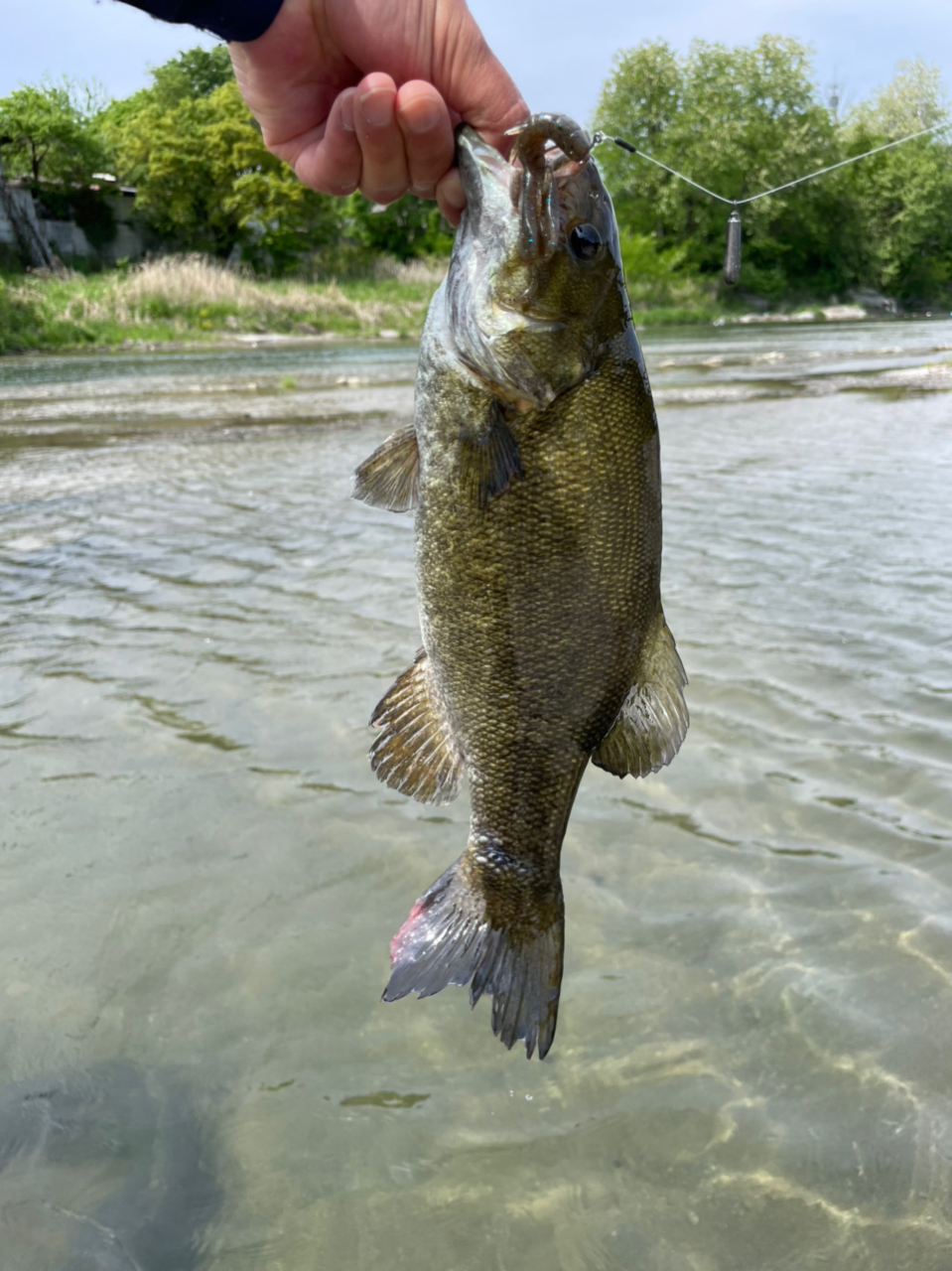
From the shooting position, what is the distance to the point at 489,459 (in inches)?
83.7

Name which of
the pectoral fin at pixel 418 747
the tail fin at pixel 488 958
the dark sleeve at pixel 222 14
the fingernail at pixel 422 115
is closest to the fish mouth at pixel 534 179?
the fingernail at pixel 422 115

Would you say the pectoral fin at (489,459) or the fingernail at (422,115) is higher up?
the fingernail at (422,115)

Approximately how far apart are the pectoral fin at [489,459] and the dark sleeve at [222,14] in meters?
1.16

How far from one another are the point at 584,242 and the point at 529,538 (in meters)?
0.67

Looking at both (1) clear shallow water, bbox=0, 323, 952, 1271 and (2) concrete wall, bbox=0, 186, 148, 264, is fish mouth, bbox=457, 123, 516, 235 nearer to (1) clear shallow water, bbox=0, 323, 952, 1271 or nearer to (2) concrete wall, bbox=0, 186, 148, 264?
(1) clear shallow water, bbox=0, 323, 952, 1271

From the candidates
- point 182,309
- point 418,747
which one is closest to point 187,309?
point 182,309

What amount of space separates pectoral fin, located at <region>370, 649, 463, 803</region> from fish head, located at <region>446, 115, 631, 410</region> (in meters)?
0.79

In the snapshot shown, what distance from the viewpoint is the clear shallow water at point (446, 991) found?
8.53 ft

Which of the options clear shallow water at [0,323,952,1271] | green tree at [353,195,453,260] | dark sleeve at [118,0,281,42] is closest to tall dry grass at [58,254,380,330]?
green tree at [353,195,453,260]

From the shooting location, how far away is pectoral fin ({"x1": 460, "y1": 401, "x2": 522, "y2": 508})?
2.11m

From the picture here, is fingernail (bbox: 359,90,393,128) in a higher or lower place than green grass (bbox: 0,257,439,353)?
lower

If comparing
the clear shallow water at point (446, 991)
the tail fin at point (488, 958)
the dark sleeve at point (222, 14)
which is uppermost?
the dark sleeve at point (222, 14)

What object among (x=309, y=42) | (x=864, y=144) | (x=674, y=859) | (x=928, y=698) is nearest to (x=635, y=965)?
(x=674, y=859)

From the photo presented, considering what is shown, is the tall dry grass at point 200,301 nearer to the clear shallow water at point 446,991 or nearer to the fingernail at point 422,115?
the clear shallow water at point 446,991
